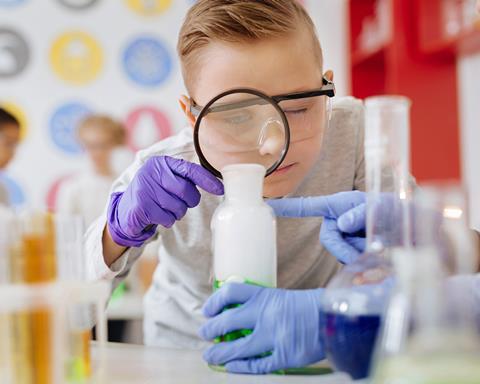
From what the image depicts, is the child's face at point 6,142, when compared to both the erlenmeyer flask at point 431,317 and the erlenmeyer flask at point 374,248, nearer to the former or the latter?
the erlenmeyer flask at point 374,248

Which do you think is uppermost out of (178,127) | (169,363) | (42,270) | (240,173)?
(178,127)

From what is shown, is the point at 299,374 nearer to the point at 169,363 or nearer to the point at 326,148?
the point at 169,363

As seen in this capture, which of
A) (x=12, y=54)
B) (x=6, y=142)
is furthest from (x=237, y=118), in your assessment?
(x=12, y=54)

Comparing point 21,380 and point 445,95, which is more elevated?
point 445,95

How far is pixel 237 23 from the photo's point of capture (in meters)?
1.30

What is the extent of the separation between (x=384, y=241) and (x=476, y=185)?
3.03 m

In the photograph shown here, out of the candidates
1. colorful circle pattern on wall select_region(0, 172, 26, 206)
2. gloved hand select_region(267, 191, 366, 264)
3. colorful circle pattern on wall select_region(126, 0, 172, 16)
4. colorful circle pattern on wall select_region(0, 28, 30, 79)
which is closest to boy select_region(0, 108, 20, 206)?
colorful circle pattern on wall select_region(0, 172, 26, 206)

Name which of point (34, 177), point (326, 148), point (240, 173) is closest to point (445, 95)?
point (326, 148)

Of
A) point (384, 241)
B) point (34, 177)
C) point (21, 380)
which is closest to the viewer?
point (21, 380)

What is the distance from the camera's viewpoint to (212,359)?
1.05 m

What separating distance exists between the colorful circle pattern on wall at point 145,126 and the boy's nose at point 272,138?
12.3ft

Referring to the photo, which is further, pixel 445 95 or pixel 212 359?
pixel 445 95

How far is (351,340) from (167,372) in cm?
36

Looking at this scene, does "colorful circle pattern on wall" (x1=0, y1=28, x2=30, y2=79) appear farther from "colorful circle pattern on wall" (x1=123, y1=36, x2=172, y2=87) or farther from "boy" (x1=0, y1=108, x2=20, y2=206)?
"boy" (x1=0, y1=108, x2=20, y2=206)
